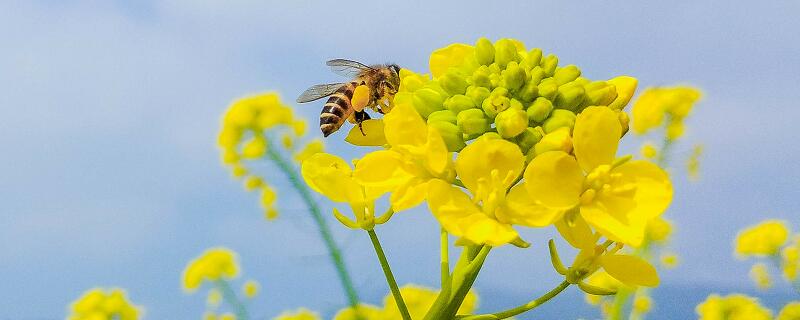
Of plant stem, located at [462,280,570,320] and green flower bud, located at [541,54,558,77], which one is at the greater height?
green flower bud, located at [541,54,558,77]

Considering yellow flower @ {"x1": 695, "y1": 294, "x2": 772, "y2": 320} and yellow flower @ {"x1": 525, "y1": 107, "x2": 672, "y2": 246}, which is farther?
yellow flower @ {"x1": 695, "y1": 294, "x2": 772, "y2": 320}

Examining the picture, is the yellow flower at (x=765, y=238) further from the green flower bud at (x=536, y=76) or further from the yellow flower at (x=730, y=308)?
the green flower bud at (x=536, y=76)

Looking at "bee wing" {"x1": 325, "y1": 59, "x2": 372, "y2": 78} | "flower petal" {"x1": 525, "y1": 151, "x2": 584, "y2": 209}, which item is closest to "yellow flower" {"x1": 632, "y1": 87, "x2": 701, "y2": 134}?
"bee wing" {"x1": 325, "y1": 59, "x2": 372, "y2": 78}

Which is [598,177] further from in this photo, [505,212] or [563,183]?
[505,212]

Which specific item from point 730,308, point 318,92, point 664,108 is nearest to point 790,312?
point 730,308

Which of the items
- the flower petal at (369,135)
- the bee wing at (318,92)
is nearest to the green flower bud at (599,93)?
the flower petal at (369,135)

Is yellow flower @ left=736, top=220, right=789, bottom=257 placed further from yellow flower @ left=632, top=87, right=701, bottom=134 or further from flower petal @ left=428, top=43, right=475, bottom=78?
flower petal @ left=428, top=43, right=475, bottom=78

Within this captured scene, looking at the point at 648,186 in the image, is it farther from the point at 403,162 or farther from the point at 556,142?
the point at 403,162
